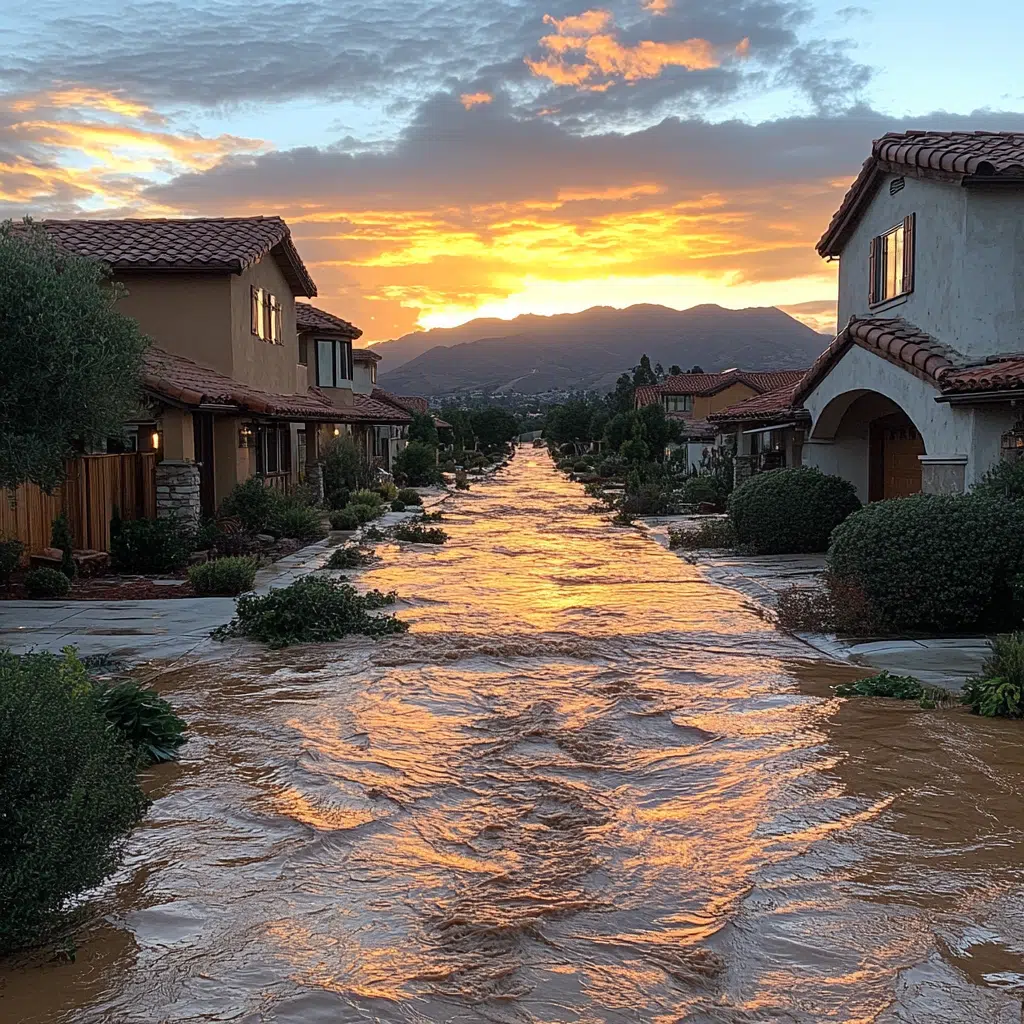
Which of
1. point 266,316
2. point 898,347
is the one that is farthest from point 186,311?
point 898,347

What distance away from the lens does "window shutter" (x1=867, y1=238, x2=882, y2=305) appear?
20.1m

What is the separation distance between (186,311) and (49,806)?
21471mm

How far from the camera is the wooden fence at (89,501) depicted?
1705 cm

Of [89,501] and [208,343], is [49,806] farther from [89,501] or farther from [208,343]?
[208,343]

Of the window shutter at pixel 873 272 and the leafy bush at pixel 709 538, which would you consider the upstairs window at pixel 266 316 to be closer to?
the leafy bush at pixel 709 538

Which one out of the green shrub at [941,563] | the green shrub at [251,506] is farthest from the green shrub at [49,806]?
the green shrub at [251,506]

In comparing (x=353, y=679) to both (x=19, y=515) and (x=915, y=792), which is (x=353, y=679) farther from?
(x=19, y=515)

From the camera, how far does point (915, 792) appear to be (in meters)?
7.48

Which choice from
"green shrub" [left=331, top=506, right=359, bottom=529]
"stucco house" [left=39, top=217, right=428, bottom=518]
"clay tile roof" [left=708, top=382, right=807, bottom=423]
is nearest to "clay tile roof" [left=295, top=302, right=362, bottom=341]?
"stucco house" [left=39, top=217, right=428, bottom=518]

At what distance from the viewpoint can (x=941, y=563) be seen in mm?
12203

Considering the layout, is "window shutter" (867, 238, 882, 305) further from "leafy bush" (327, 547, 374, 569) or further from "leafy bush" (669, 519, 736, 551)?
"leafy bush" (327, 547, 374, 569)

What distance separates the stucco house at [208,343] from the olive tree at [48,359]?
3.75 meters

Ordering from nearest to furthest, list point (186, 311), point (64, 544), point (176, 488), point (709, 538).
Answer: point (64, 544)
point (176, 488)
point (709, 538)
point (186, 311)

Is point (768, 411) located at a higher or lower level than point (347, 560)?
higher
